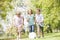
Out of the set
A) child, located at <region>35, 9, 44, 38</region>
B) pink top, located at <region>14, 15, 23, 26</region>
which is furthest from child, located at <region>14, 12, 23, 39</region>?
child, located at <region>35, 9, 44, 38</region>

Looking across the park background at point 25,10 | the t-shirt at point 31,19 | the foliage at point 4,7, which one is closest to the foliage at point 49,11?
the park background at point 25,10

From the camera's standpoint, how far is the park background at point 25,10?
1.59 m

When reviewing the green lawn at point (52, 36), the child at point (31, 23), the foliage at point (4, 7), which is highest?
the foliage at point (4, 7)

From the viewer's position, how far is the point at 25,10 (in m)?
1.62

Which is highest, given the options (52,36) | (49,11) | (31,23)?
(49,11)

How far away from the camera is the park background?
1.59 m

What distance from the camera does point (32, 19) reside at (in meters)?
1.62

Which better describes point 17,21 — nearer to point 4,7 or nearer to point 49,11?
point 4,7

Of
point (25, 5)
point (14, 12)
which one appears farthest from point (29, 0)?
point (14, 12)

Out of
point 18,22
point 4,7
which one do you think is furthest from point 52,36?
Answer: point 4,7

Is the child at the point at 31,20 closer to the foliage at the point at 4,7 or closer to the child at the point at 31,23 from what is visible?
the child at the point at 31,23

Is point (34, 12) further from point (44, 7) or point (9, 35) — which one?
point (9, 35)

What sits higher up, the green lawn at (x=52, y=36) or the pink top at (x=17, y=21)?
the pink top at (x=17, y=21)

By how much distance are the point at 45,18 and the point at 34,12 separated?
0.38 feet
